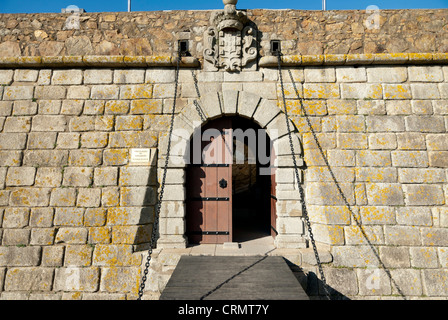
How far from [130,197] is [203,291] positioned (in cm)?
176

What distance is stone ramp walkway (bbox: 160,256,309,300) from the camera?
2.16 metres

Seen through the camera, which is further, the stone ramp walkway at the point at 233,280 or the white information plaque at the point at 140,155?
the white information plaque at the point at 140,155

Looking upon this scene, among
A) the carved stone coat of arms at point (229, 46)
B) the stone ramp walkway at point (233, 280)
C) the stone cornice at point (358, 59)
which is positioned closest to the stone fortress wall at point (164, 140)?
the stone cornice at point (358, 59)

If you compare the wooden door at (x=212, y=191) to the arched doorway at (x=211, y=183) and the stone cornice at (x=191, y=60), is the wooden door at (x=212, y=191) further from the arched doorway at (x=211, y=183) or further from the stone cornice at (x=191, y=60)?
the stone cornice at (x=191, y=60)

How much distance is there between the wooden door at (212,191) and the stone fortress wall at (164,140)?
1.13 ft

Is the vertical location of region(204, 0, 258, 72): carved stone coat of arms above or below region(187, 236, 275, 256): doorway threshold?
above

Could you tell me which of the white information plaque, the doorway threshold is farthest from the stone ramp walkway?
the white information plaque

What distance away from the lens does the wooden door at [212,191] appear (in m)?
3.65

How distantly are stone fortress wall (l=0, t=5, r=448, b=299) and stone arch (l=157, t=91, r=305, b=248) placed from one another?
3 centimetres

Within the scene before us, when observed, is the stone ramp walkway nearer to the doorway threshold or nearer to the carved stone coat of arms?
the doorway threshold

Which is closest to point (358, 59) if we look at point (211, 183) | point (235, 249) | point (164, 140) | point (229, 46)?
point (229, 46)

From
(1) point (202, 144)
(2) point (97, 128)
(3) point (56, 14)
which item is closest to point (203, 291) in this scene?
(1) point (202, 144)

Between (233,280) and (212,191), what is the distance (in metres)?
1.50
